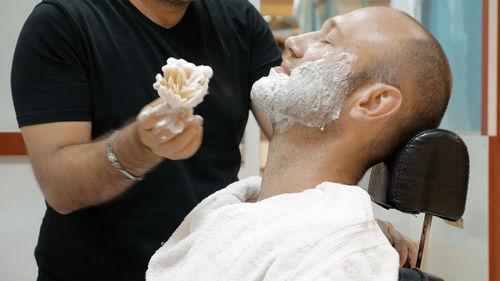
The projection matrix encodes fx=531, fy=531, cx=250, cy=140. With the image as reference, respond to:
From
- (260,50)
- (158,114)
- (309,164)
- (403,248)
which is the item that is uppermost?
(158,114)

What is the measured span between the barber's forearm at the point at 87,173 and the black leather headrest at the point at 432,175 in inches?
22.7

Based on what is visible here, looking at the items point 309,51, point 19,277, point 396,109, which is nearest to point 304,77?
point 309,51

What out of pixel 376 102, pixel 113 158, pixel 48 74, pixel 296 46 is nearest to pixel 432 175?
pixel 376 102

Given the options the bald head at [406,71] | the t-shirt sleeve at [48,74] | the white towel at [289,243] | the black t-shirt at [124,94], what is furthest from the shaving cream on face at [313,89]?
the t-shirt sleeve at [48,74]

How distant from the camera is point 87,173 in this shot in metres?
1.34

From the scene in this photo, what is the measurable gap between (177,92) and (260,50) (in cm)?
83

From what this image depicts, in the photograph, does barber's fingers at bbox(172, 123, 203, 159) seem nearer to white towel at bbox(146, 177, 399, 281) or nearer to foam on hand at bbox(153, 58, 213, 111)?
foam on hand at bbox(153, 58, 213, 111)

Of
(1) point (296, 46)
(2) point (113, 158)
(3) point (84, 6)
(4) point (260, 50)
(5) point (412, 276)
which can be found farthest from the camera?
(4) point (260, 50)

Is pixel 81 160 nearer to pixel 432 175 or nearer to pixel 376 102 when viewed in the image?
pixel 376 102

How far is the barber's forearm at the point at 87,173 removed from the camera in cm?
124

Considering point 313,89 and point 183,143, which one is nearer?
point 183,143

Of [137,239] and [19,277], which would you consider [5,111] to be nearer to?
[19,277]

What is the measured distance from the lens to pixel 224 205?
4.54 ft

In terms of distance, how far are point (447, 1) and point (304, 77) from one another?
5.62 ft
